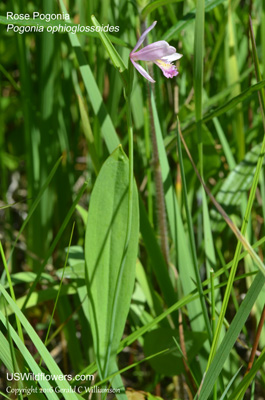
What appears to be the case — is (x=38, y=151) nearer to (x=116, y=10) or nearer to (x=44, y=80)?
(x=44, y=80)

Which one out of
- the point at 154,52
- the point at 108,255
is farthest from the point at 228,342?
the point at 154,52

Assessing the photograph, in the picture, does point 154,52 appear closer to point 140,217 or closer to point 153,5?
point 153,5

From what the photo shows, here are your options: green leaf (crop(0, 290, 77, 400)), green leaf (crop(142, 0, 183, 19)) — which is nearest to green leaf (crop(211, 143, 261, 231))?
green leaf (crop(142, 0, 183, 19))

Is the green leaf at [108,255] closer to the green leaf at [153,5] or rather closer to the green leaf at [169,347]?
the green leaf at [169,347]

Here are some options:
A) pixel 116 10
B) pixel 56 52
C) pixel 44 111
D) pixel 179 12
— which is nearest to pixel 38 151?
pixel 44 111

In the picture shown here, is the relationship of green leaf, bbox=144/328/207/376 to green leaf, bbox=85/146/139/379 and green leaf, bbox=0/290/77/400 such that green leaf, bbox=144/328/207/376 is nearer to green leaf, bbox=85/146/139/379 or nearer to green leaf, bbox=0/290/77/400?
green leaf, bbox=85/146/139/379

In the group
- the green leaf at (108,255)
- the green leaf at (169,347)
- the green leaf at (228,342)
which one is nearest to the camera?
the green leaf at (228,342)

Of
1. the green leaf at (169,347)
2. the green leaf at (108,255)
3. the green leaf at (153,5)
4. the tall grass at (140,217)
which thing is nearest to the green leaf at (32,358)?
the tall grass at (140,217)
